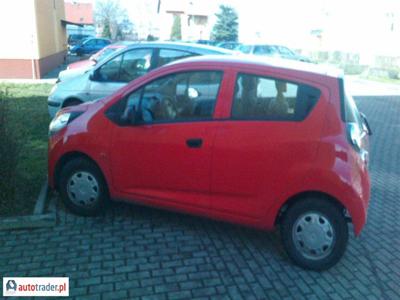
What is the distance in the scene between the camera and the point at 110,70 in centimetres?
734

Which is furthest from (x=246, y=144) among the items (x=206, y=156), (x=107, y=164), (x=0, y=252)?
(x=0, y=252)

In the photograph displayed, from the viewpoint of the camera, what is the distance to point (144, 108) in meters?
4.01

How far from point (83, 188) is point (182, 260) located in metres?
1.43

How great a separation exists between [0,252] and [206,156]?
7.01 feet

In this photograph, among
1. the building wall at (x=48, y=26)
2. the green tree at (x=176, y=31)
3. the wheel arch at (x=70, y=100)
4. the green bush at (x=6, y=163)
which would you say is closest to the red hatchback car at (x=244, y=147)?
the green bush at (x=6, y=163)

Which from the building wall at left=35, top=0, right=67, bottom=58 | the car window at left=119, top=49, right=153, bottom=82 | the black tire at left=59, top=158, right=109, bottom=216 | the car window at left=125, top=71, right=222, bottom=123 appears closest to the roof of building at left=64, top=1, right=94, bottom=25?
the building wall at left=35, top=0, right=67, bottom=58

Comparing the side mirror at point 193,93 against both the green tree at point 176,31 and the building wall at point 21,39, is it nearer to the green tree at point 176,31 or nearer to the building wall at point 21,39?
the building wall at point 21,39

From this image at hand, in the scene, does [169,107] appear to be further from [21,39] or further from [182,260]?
[21,39]

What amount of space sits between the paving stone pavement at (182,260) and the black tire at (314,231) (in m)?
0.12

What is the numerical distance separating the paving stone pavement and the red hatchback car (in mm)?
294

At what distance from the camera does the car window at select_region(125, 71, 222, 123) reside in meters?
3.81

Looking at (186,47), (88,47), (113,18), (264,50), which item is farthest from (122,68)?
(113,18)

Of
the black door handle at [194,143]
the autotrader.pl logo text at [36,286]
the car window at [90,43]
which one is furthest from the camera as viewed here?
the car window at [90,43]

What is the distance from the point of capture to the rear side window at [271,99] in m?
3.54
